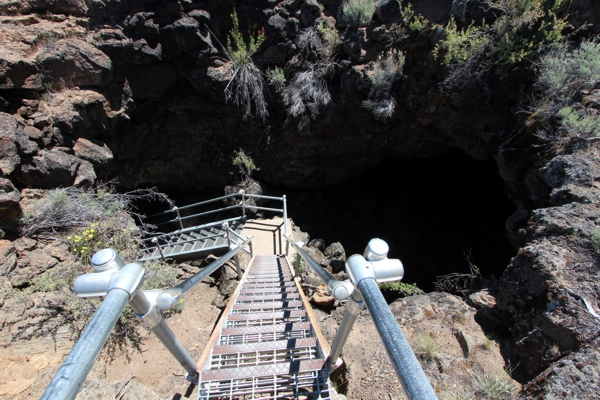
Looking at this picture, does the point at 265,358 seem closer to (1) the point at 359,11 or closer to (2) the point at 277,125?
(2) the point at 277,125

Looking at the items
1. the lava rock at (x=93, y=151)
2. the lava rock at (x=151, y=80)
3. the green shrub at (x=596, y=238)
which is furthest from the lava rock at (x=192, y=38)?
the green shrub at (x=596, y=238)

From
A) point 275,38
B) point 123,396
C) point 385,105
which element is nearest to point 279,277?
point 123,396

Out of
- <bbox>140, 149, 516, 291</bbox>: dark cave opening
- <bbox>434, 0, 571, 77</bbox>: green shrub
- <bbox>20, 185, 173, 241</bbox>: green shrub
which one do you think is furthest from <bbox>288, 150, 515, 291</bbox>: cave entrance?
<bbox>20, 185, 173, 241</bbox>: green shrub

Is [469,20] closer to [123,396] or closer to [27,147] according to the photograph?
[123,396]

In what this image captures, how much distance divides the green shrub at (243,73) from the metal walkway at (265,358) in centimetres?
617

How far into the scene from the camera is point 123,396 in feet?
8.77

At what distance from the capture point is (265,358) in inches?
110

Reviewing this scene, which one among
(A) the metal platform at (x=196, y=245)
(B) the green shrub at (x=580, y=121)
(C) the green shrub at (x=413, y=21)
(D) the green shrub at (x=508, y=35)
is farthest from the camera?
(A) the metal platform at (x=196, y=245)

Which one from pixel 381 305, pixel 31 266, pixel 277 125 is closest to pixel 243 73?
pixel 277 125

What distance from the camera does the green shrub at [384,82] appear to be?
22.5 feet

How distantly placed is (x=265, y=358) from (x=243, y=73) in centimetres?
727

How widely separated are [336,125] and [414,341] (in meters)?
6.04

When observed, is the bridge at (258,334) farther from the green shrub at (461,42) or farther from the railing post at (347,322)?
the green shrub at (461,42)

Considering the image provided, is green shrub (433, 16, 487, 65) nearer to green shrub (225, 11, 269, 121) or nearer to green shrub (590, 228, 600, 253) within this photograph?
green shrub (590, 228, 600, 253)
